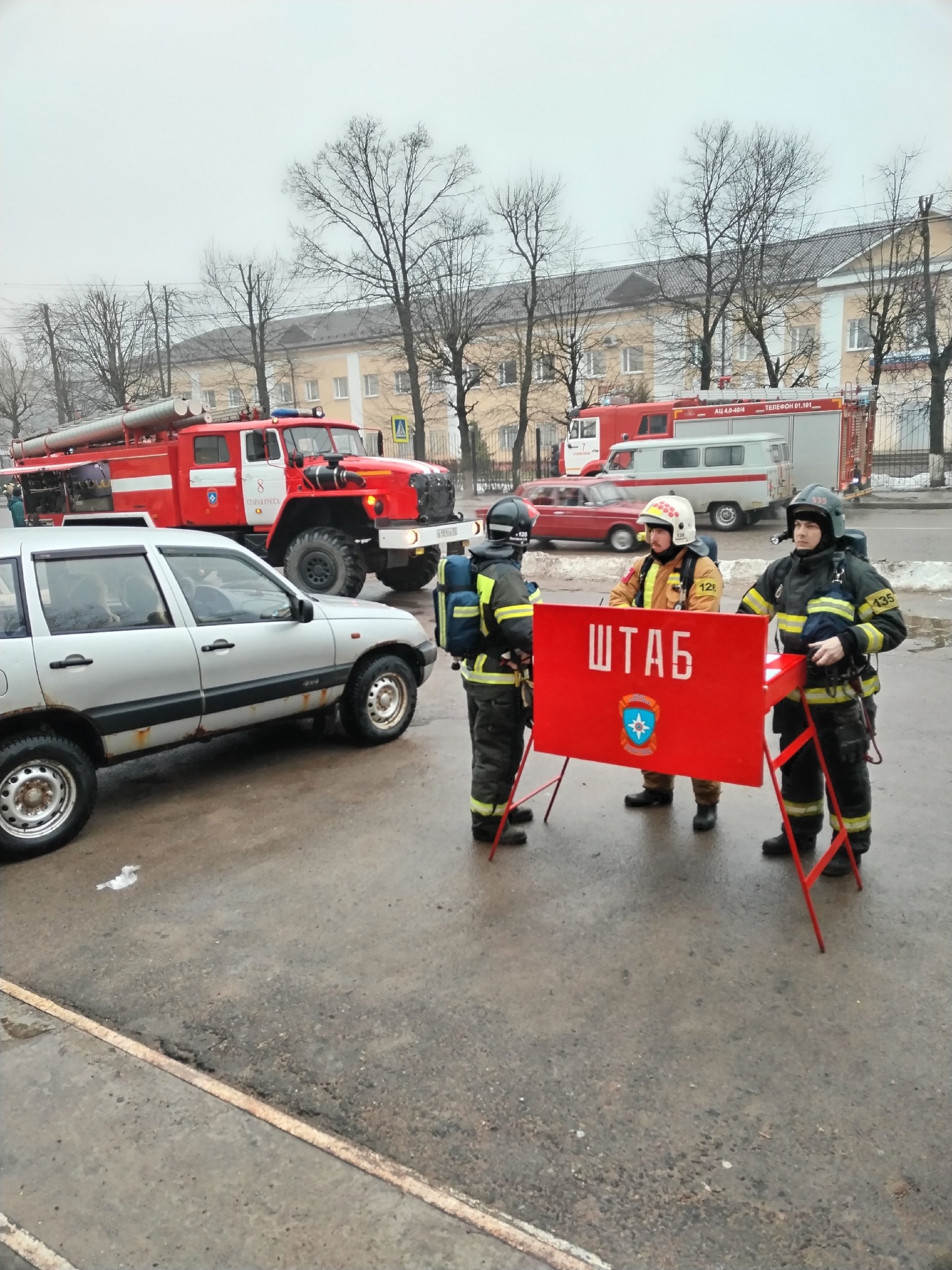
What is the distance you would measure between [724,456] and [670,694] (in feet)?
57.7

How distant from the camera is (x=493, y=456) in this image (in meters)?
44.4

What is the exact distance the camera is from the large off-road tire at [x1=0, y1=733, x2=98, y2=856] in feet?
14.4

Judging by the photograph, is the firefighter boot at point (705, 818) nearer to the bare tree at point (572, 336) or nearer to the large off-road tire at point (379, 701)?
the large off-road tire at point (379, 701)

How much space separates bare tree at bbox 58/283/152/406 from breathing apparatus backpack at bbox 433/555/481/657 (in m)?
37.5

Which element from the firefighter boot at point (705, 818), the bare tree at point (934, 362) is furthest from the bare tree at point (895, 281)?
the firefighter boot at point (705, 818)

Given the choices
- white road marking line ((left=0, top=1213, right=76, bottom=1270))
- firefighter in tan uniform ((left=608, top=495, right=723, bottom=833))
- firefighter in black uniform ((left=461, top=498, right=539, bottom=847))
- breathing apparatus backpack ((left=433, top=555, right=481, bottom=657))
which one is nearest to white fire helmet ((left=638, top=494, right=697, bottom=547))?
firefighter in tan uniform ((left=608, top=495, right=723, bottom=833))

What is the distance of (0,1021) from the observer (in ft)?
10.4

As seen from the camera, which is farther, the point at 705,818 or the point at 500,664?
the point at 705,818

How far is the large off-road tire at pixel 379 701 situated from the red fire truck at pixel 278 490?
5.41 m

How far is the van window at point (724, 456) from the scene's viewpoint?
65.2 feet

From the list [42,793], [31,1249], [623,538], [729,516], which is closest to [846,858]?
[31,1249]

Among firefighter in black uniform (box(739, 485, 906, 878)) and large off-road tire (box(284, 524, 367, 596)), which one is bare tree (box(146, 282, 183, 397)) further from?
firefighter in black uniform (box(739, 485, 906, 878))

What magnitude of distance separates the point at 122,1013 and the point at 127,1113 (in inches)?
24.5

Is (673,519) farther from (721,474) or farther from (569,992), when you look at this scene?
(721,474)
